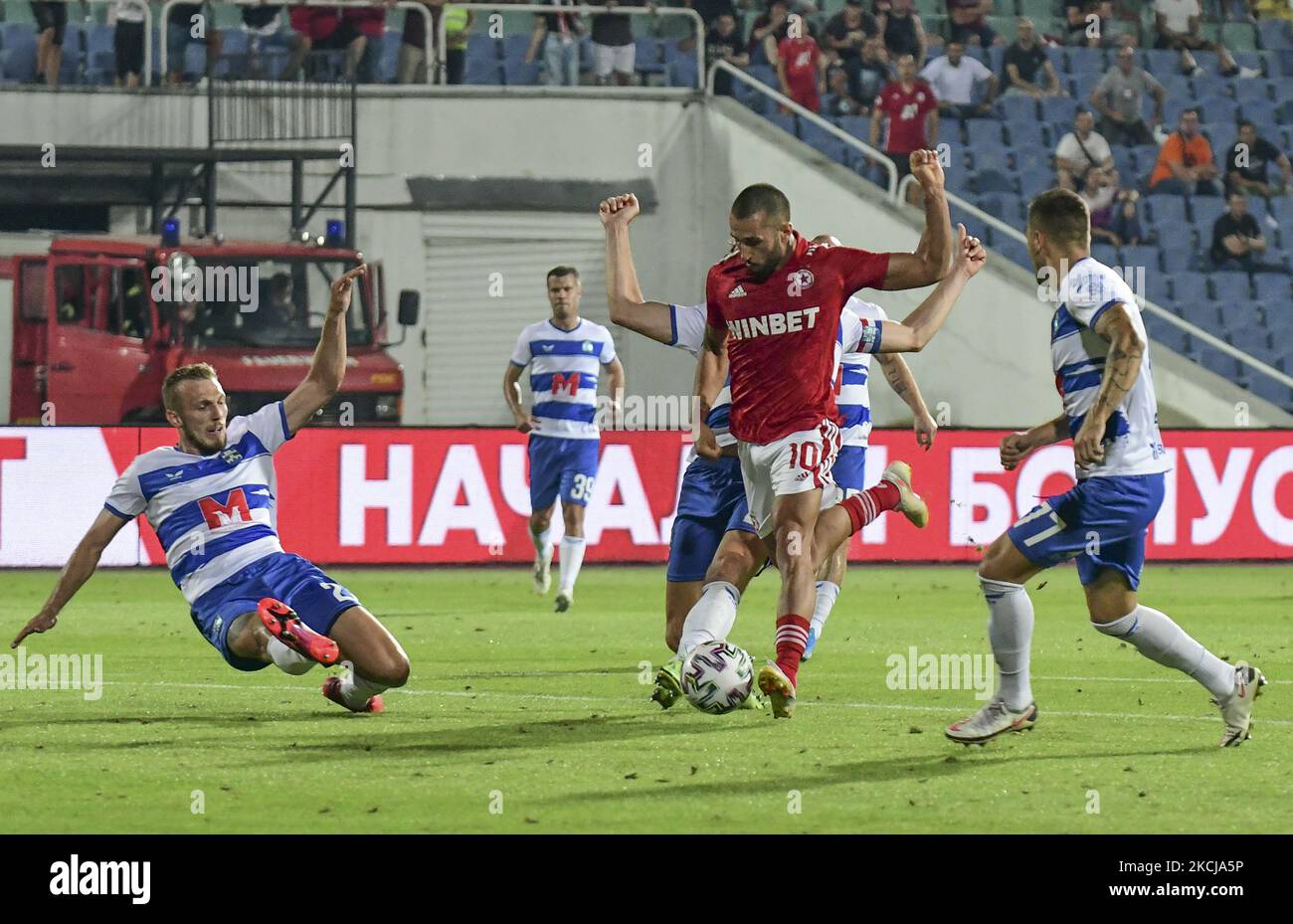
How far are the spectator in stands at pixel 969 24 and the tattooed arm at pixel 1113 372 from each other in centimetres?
1933

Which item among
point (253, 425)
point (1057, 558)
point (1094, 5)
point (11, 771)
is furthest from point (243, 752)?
point (1094, 5)

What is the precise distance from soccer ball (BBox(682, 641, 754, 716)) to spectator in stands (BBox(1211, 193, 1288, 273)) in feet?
60.4

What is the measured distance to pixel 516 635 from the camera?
13.1 meters

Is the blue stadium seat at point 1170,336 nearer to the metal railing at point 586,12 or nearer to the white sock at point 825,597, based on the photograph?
the metal railing at point 586,12

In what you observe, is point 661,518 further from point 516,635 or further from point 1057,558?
point 1057,558

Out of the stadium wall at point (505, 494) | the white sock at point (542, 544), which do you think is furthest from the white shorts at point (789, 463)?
A: the stadium wall at point (505, 494)

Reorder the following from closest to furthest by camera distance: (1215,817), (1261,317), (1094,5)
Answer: (1215,817) → (1261,317) → (1094,5)

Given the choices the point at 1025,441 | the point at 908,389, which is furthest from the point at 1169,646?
the point at 908,389

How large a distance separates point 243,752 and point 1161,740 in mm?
3597

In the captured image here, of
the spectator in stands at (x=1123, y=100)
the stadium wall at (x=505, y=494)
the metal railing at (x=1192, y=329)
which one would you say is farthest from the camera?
the spectator in stands at (x=1123, y=100)

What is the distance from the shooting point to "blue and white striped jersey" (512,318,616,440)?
618 inches

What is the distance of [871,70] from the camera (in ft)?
84.7

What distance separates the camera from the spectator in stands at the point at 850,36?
25641 millimetres

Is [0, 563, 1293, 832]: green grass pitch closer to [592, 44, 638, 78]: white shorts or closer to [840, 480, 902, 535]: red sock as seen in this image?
[840, 480, 902, 535]: red sock
